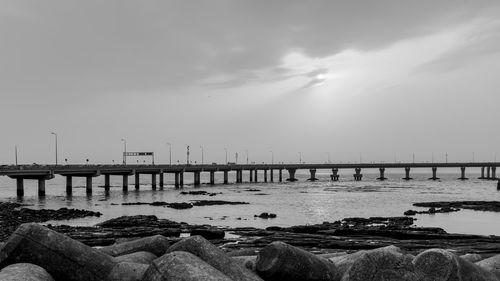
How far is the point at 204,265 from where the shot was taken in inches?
236

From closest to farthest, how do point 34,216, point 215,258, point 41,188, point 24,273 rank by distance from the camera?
point 24,273, point 215,258, point 34,216, point 41,188

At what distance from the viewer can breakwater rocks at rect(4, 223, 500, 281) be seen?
19.8ft

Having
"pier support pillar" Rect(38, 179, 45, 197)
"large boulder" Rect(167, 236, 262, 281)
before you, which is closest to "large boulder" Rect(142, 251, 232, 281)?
"large boulder" Rect(167, 236, 262, 281)

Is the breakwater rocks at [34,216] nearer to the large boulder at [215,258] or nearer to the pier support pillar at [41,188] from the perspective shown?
the large boulder at [215,258]

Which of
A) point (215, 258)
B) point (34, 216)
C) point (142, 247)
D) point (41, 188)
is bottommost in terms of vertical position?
point (41, 188)

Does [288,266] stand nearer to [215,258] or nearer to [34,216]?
[215,258]

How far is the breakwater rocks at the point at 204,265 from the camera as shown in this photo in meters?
6.05

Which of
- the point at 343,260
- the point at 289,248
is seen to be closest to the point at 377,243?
the point at 343,260

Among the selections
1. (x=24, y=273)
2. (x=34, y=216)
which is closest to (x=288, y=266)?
(x=24, y=273)

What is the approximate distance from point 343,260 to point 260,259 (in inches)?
91.1

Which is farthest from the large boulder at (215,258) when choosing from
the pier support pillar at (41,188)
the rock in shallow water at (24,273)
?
the pier support pillar at (41,188)

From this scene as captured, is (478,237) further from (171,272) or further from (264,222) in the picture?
(171,272)

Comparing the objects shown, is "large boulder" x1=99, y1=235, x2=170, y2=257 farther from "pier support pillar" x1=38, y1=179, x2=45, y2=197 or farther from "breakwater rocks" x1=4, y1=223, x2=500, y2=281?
"pier support pillar" x1=38, y1=179, x2=45, y2=197

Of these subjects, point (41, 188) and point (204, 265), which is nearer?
point (204, 265)
